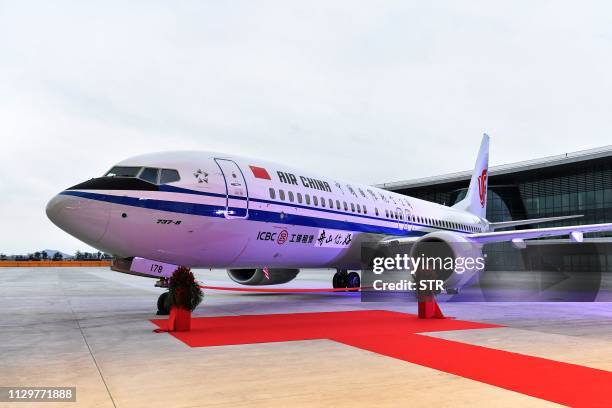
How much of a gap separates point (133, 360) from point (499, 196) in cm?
5687

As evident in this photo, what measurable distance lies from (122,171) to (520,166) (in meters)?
44.7

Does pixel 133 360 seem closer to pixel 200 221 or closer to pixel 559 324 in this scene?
pixel 200 221

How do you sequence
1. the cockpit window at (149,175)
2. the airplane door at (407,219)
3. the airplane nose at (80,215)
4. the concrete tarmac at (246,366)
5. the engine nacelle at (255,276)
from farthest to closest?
the airplane door at (407,219)
the engine nacelle at (255,276)
the cockpit window at (149,175)
the airplane nose at (80,215)
the concrete tarmac at (246,366)

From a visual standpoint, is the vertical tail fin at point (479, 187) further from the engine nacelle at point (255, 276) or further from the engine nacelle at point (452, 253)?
the engine nacelle at point (255, 276)

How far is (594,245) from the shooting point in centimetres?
4962

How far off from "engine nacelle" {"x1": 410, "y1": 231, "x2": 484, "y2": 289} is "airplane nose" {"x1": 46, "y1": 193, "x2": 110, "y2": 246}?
25.1 ft

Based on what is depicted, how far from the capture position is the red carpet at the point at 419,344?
4.47 m

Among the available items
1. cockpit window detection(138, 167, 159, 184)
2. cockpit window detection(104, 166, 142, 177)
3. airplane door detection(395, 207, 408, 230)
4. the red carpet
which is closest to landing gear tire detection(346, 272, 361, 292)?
airplane door detection(395, 207, 408, 230)

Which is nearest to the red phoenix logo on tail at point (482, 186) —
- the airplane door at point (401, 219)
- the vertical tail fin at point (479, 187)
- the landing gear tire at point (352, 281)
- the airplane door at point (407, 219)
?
the vertical tail fin at point (479, 187)

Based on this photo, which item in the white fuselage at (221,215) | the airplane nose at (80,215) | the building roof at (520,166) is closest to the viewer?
the airplane nose at (80,215)

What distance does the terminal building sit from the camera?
4562 centimetres

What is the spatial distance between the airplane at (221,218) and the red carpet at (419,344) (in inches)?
59.2

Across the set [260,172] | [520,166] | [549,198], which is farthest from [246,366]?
[549,198]

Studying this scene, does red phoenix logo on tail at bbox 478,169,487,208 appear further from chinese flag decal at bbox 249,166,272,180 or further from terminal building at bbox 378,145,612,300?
terminal building at bbox 378,145,612,300
